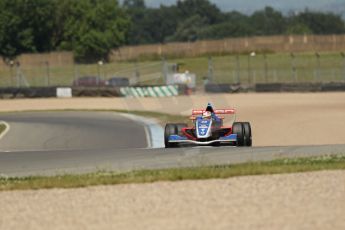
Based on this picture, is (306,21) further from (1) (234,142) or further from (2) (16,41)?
(1) (234,142)

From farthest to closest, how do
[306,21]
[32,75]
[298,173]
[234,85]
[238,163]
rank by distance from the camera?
[306,21], [32,75], [234,85], [238,163], [298,173]

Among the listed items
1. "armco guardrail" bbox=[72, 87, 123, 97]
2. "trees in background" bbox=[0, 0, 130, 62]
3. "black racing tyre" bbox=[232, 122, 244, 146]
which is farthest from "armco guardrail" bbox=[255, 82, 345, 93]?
"trees in background" bbox=[0, 0, 130, 62]

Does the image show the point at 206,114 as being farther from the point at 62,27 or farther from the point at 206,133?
the point at 62,27

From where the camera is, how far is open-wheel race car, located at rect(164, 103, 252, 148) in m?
19.3

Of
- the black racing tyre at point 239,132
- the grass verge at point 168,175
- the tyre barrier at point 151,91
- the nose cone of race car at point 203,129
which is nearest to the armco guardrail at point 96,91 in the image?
the tyre barrier at point 151,91

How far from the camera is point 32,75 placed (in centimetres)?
7444

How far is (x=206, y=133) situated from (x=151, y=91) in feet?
121

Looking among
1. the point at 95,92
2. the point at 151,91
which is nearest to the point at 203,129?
the point at 151,91

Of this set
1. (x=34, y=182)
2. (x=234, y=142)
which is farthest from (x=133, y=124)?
(x=34, y=182)

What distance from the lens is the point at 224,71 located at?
8025cm

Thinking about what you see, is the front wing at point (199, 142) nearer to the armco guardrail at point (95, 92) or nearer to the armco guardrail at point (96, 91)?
the armco guardrail at point (96, 91)

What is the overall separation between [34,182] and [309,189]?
4252mm

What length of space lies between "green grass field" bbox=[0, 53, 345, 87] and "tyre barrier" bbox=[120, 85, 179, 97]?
8.10 meters

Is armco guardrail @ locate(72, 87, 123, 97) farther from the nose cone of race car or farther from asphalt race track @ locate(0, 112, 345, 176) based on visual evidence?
the nose cone of race car
